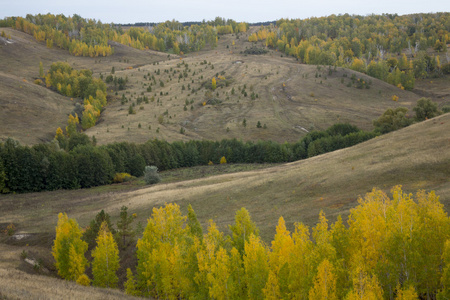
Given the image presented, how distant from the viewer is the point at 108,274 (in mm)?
41312

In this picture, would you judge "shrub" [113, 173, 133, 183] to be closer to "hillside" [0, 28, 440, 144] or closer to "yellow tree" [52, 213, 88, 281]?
"hillside" [0, 28, 440, 144]

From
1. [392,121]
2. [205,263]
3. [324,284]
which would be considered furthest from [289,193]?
[392,121]

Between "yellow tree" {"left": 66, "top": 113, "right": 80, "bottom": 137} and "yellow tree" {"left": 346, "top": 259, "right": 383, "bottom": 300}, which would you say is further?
"yellow tree" {"left": 66, "top": 113, "right": 80, "bottom": 137}

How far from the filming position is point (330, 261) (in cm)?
2745

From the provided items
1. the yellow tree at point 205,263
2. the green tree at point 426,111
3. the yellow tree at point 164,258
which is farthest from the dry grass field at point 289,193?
the green tree at point 426,111

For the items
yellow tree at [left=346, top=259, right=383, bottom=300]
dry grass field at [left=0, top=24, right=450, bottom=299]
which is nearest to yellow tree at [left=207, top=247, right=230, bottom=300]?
dry grass field at [left=0, top=24, right=450, bottom=299]

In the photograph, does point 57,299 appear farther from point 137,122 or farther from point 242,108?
point 242,108

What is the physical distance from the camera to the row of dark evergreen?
301 ft

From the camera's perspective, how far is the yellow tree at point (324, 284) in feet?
81.8

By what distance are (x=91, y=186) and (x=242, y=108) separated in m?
86.1

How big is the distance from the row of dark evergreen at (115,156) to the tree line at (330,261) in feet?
211

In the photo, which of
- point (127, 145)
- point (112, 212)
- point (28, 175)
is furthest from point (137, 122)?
point (112, 212)

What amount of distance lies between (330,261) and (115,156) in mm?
89909

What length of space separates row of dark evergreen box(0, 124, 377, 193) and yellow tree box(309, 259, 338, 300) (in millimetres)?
82281
